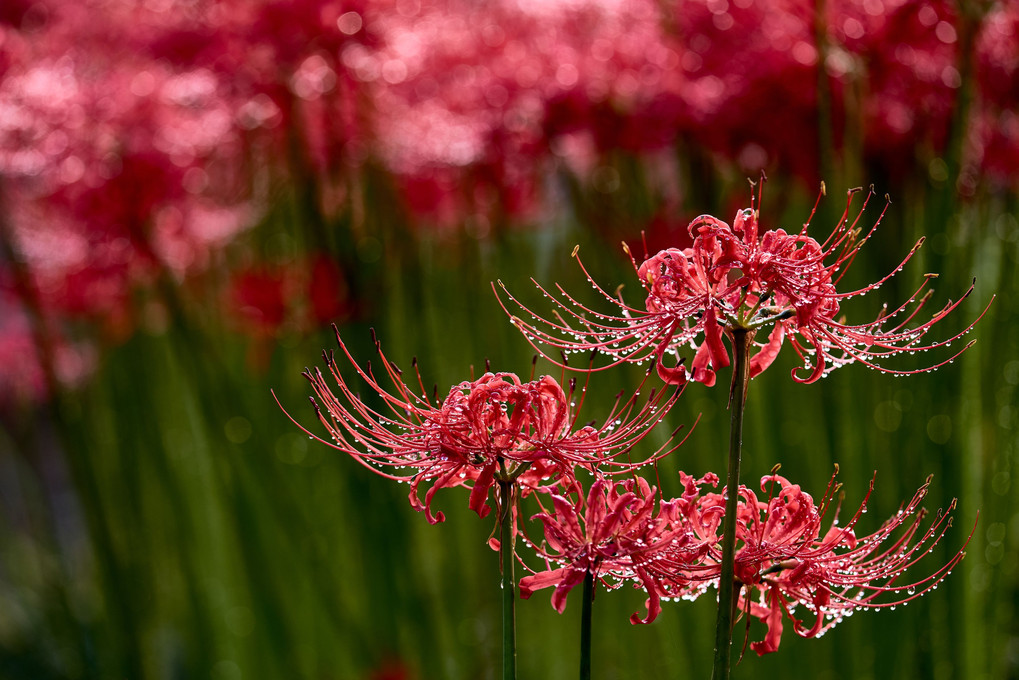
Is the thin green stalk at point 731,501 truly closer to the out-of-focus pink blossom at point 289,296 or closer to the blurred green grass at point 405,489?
the blurred green grass at point 405,489

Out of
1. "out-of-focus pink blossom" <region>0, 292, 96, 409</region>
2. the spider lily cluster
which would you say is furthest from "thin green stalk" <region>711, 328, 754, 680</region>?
"out-of-focus pink blossom" <region>0, 292, 96, 409</region>

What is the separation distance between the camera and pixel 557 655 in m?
1.47

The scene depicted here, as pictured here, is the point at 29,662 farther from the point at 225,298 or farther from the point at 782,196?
the point at 782,196

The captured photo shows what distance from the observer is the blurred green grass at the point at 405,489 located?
3.02 ft

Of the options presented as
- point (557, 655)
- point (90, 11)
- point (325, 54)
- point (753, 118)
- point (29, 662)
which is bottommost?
point (29, 662)

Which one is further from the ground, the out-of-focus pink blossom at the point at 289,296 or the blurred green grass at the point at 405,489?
the out-of-focus pink blossom at the point at 289,296

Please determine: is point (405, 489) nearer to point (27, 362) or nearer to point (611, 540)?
point (611, 540)

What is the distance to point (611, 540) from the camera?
1.55 ft

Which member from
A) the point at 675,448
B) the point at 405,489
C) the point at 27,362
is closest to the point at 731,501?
the point at 675,448

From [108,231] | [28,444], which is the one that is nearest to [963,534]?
[108,231]

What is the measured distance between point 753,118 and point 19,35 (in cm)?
111

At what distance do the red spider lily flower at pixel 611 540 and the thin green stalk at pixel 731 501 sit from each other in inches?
1.3

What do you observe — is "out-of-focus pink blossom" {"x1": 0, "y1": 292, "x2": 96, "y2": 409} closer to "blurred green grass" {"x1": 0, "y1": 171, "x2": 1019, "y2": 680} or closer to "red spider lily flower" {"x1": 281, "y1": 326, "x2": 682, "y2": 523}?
"blurred green grass" {"x1": 0, "y1": 171, "x2": 1019, "y2": 680}

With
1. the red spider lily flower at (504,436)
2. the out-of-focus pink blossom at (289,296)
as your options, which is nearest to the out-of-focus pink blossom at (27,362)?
the out-of-focus pink blossom at (289,296)
